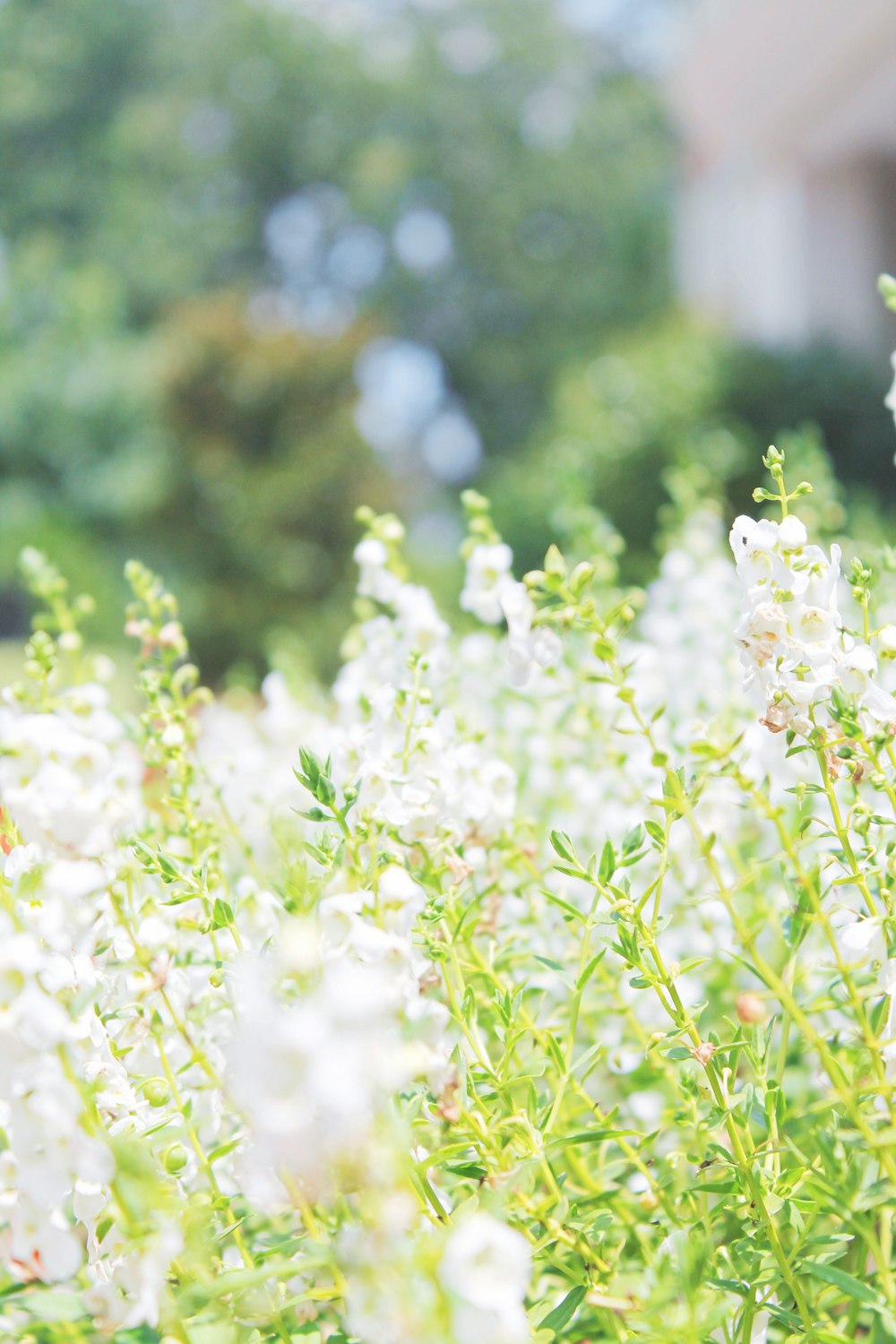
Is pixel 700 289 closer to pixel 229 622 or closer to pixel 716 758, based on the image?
pixel 229 622

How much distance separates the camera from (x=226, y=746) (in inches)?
105

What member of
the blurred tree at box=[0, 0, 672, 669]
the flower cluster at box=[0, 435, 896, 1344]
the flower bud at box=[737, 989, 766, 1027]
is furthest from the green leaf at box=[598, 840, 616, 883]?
the blurred tree at box=[0, 0, 672, 669]

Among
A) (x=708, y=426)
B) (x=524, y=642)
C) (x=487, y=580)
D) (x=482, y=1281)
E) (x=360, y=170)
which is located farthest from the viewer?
(x=360, y=170)

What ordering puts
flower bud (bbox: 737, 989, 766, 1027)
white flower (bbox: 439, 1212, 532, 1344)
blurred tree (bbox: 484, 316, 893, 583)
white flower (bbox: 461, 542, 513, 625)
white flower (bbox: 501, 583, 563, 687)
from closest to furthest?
white flower (bbox: 439, 1212, 532, 1344), flower bud (bbox: 737, 989, 766, 1027), white flower (bbox: 501, 583, 563, 687), white flower (bbox: 461, 542, 513, 625), blurred tree (bbox: 484, 316, 893, 583)

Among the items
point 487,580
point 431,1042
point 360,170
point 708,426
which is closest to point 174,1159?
point 431,1042

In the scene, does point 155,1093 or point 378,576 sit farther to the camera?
point 378,576

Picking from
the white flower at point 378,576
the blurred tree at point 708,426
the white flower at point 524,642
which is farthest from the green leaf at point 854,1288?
the blurred tree at point 708,426

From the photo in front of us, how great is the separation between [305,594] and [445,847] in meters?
11.8

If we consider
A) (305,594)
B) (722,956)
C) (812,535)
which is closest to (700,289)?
(305,594)

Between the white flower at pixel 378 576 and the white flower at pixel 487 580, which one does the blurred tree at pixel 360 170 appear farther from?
the white flower at pixel 487 580

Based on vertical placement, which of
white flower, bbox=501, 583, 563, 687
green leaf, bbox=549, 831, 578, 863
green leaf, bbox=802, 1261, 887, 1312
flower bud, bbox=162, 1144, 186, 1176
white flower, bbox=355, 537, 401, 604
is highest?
white flower, bbox=355, 537, 401, 604

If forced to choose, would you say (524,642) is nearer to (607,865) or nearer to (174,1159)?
(607,865)

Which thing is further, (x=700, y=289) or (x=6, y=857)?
(x=700, y=289)

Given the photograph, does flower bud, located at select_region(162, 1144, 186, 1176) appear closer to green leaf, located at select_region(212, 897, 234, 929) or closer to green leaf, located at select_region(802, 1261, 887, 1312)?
green leaf, located at select_region(212, 897, 234, 929)
